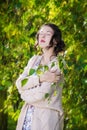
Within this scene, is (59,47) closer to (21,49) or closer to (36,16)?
(36,16)

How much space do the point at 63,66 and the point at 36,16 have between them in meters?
1.40

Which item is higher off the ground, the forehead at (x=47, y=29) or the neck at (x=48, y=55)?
the forehead at (x=47, y=29)

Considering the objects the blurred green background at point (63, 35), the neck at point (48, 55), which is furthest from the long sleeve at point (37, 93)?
the blurred green background at point (63, 35)

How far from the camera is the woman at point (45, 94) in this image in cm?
307

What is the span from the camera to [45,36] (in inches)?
→ 125

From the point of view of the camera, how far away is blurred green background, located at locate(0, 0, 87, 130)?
4223mm

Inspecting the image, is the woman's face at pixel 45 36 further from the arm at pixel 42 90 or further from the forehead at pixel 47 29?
the arm at pixel 42 90

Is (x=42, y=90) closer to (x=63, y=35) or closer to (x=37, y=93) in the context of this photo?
(x=37, y=93)

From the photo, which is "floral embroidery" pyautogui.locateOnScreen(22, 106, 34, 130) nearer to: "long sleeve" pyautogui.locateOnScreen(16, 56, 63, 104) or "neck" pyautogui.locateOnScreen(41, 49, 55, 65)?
"long sleeve" pyautogui.locateOnScreen(16, 56, 63, 104)

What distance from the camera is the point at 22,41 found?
4.71 m

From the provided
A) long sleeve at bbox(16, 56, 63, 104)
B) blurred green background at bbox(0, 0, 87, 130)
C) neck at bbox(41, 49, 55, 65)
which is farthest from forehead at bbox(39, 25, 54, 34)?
blurred green background at bbox(0, 0, 87, 130)

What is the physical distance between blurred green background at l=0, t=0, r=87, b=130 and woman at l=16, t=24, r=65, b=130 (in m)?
0.74

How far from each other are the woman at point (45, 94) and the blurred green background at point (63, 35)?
0.74 meters

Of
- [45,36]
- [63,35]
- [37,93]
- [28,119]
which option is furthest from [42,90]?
[63,35]
